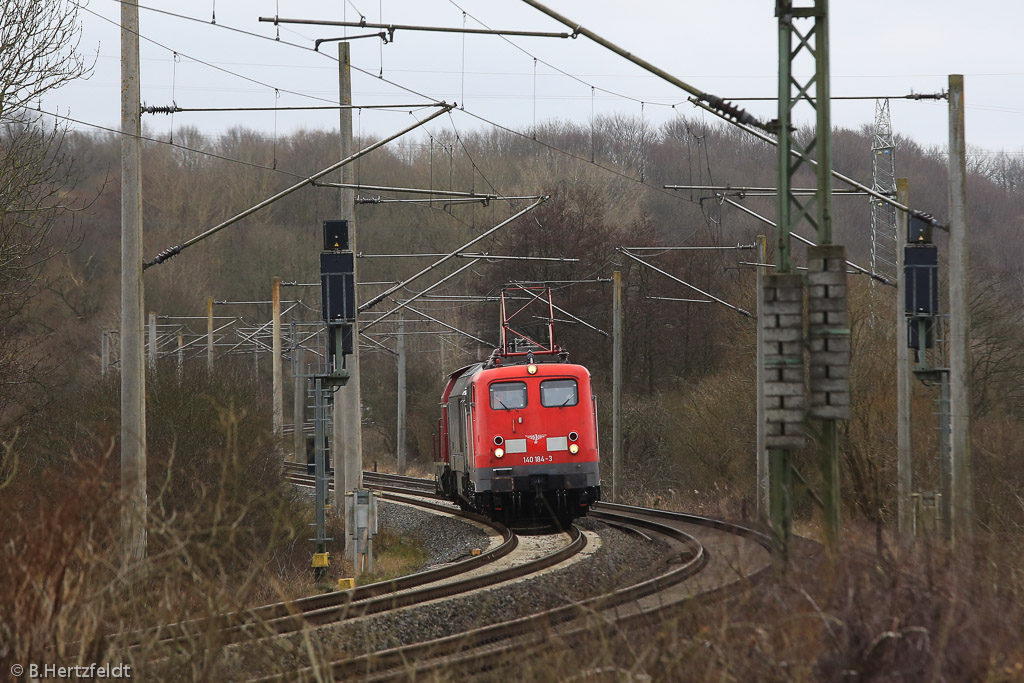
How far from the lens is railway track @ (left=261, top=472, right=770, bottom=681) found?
6977mm

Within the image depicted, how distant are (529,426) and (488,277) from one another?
27.9 meters

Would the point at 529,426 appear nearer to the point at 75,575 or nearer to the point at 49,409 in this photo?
the point at 49,409

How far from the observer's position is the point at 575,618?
8906mm

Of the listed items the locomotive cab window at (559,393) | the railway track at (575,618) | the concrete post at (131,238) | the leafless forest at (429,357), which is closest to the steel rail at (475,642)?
the railway track at (575,618)

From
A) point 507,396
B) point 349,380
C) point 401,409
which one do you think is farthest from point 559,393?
point 401,409

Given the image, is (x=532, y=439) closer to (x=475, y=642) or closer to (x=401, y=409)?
(x=475, y=642)

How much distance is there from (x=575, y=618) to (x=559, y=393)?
1028cm

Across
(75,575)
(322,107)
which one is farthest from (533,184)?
(75,575)

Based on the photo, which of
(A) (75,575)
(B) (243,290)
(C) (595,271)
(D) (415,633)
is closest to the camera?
(A) (75,575)

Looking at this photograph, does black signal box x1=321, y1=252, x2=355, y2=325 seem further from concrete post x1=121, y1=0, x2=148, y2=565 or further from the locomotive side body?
the locomotive side body

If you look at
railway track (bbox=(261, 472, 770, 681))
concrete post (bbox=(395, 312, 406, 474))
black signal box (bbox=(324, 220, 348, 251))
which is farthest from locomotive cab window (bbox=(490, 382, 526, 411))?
concrete post (bbox=(395, 312, 406, 474))

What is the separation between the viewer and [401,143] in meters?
62.0

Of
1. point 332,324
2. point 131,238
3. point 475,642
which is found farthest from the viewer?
point 332,324

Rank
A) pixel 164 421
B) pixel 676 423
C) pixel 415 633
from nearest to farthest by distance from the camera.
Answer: pixel 415 633
pixel 164 421
pixel 676 423
